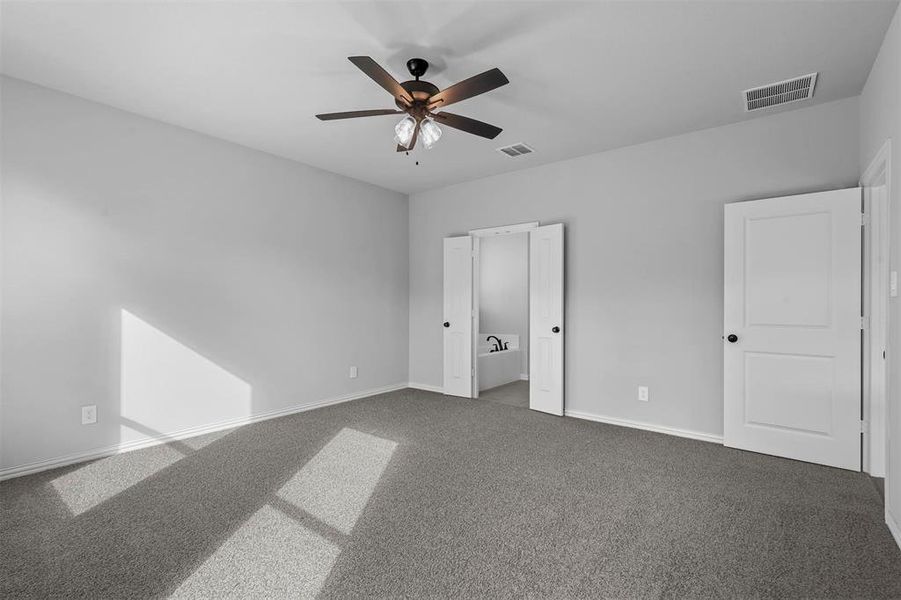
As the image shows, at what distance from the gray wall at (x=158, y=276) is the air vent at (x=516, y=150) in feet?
6.52

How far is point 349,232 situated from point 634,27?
3.70 meters

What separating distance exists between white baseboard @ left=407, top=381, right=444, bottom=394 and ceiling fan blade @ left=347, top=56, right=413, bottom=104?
12.8 feet

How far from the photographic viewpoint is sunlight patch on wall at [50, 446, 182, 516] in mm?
2596

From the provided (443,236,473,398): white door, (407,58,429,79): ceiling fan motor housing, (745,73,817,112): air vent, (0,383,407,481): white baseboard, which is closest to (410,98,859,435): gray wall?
(745,73,817,112): air vent

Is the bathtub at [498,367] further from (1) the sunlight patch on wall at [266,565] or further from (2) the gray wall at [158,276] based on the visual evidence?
(1) the sunlight patch on wall at [266,565]

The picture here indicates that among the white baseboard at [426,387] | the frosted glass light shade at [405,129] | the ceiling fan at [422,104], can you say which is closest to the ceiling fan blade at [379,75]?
the ceiling fan at [422,104]

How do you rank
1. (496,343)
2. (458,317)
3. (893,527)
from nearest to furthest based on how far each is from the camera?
1. (893,527)
2. (458,317)
3. (496,343)

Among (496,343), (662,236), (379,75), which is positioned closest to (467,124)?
(379,75)

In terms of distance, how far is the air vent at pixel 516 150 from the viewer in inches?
167

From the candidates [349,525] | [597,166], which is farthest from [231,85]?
[597,166]

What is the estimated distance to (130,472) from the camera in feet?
9.80

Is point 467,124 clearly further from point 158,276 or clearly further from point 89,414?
point 89,414

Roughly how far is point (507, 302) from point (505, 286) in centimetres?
29

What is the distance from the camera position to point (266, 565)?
1.93 m
